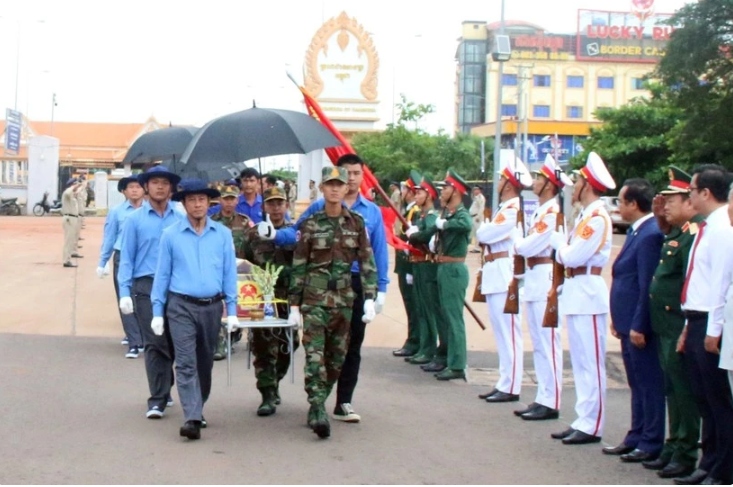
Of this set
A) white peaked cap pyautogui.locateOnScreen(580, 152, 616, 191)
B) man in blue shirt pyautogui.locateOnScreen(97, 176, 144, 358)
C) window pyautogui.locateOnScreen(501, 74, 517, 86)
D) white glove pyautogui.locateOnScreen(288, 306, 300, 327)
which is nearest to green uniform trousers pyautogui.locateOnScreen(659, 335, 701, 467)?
white peaked cap pyautogui.locateOnScreen(580, 152, 616, 191)

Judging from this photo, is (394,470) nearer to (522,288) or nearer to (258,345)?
(258,345)

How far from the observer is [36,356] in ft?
39.0

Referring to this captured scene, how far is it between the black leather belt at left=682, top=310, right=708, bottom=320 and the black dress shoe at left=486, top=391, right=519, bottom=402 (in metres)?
3.31

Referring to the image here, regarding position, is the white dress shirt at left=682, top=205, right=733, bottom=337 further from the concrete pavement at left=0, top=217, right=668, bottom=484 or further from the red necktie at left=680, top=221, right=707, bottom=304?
the concrete pavement at left=0, top=217, right=668, bottom=484

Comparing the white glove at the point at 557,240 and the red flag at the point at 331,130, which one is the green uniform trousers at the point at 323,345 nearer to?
the white glove at the point at 557,240

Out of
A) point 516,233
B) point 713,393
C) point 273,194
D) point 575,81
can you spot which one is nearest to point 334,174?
point 273,194

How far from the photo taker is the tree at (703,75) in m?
42.2

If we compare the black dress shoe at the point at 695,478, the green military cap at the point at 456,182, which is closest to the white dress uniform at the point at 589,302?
the black dress shoe at the point at 695,478

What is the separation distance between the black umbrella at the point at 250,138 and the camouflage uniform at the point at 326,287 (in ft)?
2.45

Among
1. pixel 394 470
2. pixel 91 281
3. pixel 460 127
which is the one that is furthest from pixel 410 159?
pixel 460 127

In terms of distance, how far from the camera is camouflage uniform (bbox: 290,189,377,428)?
8148 millimetres

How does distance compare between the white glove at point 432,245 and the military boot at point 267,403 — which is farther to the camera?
the white glove at point 432,245

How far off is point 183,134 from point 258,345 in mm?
5233

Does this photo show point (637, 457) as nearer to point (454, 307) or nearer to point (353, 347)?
point (353, 347)
